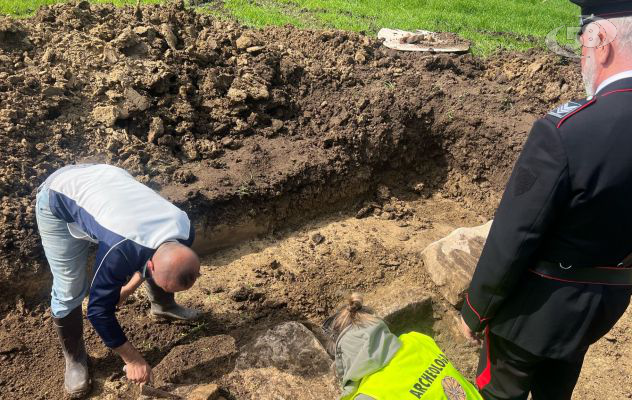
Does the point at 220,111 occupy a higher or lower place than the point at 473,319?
higher

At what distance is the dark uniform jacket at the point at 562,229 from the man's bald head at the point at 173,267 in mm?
1298

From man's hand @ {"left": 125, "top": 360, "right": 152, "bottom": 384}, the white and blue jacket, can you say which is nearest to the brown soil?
man's hand @ {"left": 125, "top": 360, "right": 152, "bottom": 384}

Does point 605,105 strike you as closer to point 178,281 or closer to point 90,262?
point 178,281

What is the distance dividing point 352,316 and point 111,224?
4.12ft

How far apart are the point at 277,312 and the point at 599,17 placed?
2.82m

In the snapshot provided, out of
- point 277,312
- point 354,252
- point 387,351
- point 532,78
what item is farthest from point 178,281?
point 532,78

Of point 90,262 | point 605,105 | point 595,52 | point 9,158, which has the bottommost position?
point 90,262

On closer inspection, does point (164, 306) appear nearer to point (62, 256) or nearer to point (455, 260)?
point (62, 256)

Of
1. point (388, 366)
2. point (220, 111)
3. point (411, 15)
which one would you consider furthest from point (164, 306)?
point (411, 15)

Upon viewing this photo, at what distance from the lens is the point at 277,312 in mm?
3881

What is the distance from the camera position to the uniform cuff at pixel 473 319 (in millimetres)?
2365

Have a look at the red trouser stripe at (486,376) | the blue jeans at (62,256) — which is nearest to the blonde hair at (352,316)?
the red trouser stripe at (486,376)

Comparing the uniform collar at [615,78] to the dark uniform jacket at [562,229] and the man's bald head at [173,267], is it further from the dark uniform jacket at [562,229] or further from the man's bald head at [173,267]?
the man's bald head at [173,267]

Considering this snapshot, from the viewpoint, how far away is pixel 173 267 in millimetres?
2402
